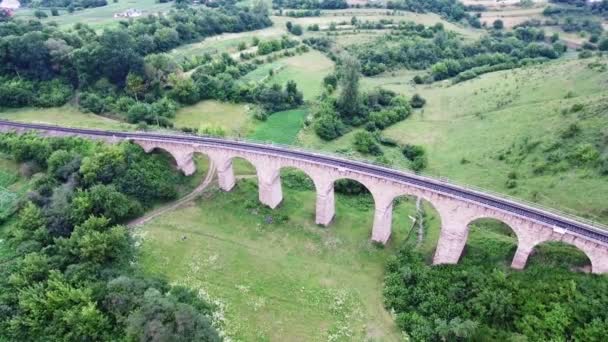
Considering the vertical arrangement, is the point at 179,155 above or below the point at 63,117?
below

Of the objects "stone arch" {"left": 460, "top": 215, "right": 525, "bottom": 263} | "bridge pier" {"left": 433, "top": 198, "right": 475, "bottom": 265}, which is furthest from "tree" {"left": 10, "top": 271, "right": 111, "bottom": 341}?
"stone arch" {"left": 460, "top": 215, "right": 525, "bottom": 263}

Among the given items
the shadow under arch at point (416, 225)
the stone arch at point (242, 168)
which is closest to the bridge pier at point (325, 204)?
the shadow under arch at point (416, 225)

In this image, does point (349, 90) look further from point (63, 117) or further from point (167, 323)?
point (167, 323)

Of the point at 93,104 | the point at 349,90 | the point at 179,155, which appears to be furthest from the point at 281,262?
the point at 93,104

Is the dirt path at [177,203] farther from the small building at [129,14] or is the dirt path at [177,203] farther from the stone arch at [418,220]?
the small building at [129,14]

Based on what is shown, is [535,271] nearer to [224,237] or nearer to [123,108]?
[224,237]

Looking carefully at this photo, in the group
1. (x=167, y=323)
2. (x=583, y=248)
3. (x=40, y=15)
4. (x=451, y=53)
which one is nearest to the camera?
(x=167, y=323)
